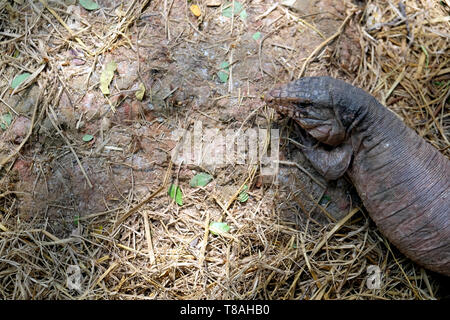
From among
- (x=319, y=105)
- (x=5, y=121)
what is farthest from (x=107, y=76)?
(x=319, y=105)

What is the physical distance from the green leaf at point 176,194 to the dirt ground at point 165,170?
39mm

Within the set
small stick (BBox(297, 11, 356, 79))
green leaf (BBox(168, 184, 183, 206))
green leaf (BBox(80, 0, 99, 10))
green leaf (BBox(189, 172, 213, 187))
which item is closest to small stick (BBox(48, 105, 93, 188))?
green leaf (BBox(168, 184, 183, 206))

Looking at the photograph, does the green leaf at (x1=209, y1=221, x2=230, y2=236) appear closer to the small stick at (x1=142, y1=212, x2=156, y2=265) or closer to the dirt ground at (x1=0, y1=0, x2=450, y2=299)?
the dirt ground at (x1=0, y1=0, x2=450, y2=299)

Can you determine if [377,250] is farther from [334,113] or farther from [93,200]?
[93,200]

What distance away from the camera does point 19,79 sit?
13.3 feet

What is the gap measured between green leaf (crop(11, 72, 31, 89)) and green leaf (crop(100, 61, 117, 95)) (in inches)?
27.7

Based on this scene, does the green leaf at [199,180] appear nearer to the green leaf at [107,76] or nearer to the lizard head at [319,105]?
the lizard head at [319,105]

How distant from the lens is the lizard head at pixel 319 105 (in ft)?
12.3

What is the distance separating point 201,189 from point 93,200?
956mm

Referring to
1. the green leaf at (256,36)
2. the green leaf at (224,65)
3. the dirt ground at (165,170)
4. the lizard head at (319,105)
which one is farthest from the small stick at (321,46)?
the green leaf at (224,65)

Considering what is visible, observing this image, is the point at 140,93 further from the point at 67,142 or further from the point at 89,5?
the point at 89,5

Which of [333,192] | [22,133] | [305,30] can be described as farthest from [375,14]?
[22,133]

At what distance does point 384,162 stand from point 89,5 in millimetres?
3142

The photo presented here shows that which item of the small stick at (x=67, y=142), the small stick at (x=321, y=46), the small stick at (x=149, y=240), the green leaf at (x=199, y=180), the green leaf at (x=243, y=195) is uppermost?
the small stick at (x=321, y=46)
